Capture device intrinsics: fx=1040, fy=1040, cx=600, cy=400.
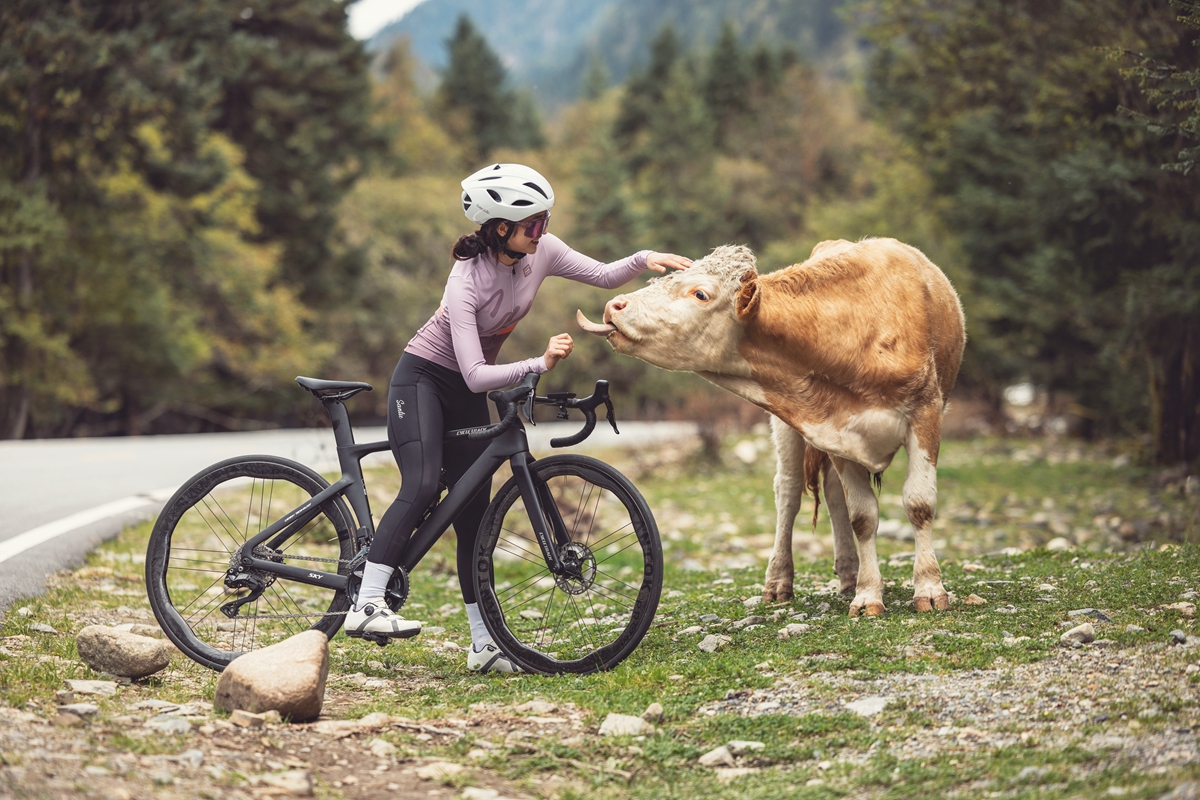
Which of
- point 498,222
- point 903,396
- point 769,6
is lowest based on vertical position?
point 903,396

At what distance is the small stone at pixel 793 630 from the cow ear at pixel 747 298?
5.78 feet

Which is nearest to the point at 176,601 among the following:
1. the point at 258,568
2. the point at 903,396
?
the point at 258,568

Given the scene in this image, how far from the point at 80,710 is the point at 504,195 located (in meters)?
3.02

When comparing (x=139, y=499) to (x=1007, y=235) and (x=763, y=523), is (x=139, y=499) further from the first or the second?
(x=1007, y=235)

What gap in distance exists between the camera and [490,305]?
542 centimetres

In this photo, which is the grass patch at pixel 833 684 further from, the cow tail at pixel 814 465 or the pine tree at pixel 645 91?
the pine tree at pixel 645 91

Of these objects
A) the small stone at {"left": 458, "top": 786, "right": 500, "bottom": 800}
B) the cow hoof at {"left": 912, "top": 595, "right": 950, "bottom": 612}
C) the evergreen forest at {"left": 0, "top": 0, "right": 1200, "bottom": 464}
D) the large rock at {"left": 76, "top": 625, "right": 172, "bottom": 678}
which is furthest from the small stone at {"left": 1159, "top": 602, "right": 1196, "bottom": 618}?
the large rock at {"left": 76, "top": 625, "right": 172, "bottom": 678}

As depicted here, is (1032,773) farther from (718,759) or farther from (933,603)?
(933,603)

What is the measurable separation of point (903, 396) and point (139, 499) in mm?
8483

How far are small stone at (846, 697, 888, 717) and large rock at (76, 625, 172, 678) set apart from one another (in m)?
3.36

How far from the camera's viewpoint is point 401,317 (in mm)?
41312

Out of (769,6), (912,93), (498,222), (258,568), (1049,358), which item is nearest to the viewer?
(498,222)

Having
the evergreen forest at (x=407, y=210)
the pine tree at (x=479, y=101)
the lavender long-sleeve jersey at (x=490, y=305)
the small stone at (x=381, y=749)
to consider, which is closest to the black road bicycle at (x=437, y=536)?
the lavender long-sleeve jersey at (x=490, y=305)

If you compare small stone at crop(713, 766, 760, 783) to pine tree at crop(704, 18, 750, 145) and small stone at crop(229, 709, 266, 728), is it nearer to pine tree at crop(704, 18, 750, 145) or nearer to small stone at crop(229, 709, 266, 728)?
small stone at crop(229, 709, 266, 728)
